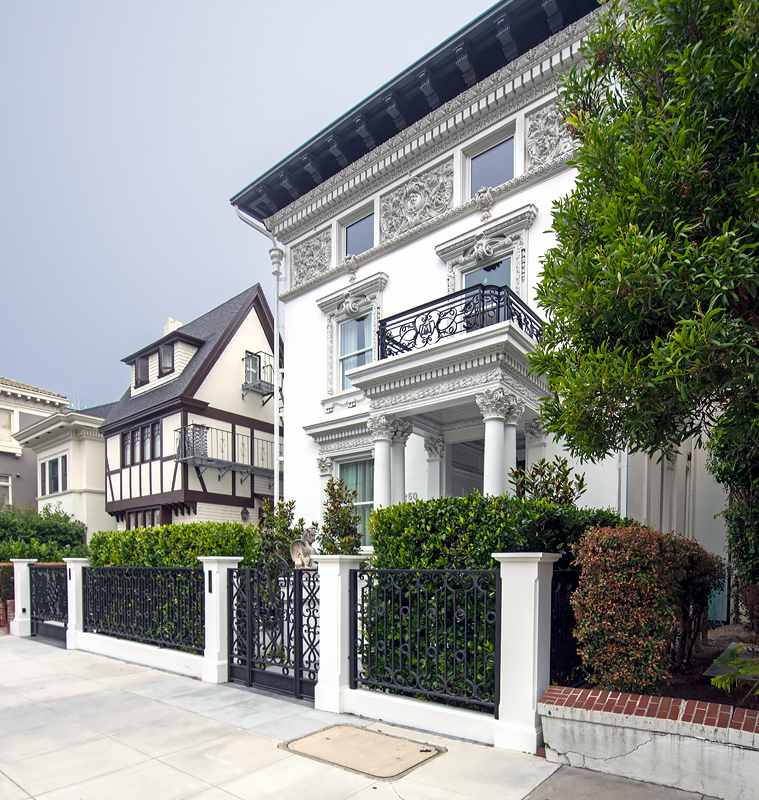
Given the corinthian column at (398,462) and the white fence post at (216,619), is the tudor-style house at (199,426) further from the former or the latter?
the white fence post at (216,619)

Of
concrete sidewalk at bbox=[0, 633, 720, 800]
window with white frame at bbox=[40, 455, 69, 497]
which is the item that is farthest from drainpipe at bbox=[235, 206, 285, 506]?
window with white frame at bbox=[40, 455, 69, 497]

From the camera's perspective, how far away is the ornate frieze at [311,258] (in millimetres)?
15898

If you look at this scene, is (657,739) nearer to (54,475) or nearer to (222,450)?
(222,450)

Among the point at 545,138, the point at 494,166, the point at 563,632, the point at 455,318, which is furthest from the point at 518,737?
the point at 494,166

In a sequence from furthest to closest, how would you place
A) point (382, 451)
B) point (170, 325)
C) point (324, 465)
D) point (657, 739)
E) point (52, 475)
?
point (170, 325), point (52, 475), point (324, 465), point (382, 451), point (657, 739)

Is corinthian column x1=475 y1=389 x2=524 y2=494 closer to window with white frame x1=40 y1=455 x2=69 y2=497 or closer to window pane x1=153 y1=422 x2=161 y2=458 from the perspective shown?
window pane x1=153 y1=422 x2=161 y2=458

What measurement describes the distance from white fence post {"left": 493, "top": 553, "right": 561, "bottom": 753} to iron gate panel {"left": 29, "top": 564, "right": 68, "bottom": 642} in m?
9.98

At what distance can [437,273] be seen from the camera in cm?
1316

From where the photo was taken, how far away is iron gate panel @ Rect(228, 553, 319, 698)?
712cm

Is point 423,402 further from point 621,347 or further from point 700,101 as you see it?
point 700,101

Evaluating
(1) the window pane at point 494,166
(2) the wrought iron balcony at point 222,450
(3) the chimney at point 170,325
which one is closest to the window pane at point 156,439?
(2) the wrought iron balcony at point 222,450

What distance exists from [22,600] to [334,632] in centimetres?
1029

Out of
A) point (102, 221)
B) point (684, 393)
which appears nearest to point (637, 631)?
point (684, 393)

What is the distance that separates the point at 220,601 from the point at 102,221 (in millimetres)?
193336
